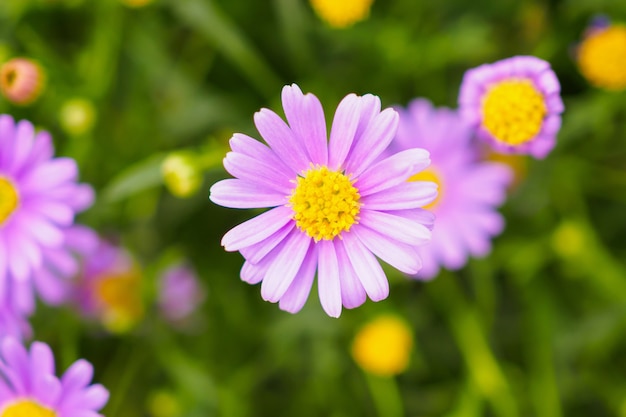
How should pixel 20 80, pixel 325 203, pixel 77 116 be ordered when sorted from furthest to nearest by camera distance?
pixel 77 116
pixel 20 80
pixel 325 203

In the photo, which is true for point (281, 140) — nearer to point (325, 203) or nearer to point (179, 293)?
point (325, 203)

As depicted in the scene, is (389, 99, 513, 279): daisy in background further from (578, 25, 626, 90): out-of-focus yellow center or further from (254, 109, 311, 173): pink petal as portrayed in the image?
(254, 109, 311, 173): pink petal

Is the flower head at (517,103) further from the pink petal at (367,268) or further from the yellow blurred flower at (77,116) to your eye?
the yellow blurred flower at (77,116)

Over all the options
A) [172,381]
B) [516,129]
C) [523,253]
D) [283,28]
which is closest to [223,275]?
[172,381]

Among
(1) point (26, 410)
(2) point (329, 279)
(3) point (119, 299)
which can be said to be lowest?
(1) point (26, 410)

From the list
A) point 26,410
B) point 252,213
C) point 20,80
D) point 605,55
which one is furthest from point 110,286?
point 605,55

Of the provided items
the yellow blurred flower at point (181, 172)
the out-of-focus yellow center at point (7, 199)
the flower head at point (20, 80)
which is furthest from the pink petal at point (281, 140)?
the out-of-focus yellow center at point (7, 199)

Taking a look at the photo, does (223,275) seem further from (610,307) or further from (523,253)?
(610,307)
